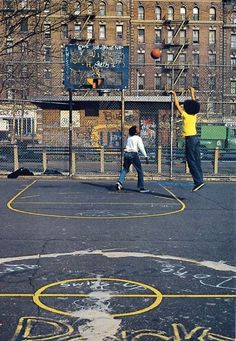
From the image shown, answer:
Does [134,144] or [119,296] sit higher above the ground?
[134,144]

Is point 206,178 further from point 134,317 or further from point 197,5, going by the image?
point 197,5

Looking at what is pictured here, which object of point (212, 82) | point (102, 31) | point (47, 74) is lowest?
point (212, 82)

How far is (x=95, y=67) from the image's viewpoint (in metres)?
18.7

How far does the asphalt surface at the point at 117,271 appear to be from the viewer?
4.39 meters

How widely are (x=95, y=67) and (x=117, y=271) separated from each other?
13375 millimetres

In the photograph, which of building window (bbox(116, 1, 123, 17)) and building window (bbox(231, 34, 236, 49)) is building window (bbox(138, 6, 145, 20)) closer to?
building window (bbox(116, 1, 123, 17))

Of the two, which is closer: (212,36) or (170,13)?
(170,13)

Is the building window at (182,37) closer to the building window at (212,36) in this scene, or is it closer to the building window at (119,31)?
the building window at (212,36)

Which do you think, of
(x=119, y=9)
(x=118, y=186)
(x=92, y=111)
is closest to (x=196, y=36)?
(x=119, y=9)

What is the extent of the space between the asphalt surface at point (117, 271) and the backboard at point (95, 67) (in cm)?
729

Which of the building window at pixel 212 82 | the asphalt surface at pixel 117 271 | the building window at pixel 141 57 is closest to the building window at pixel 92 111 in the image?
the building window at pixel 212 82

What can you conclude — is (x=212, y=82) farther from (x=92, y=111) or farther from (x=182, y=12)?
(x=182, y=12)

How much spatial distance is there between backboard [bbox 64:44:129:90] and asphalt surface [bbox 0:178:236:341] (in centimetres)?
729

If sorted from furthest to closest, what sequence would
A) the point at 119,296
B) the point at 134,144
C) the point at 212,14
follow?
the point at 212,14 → the point at 134,144 → the point at 119,296
